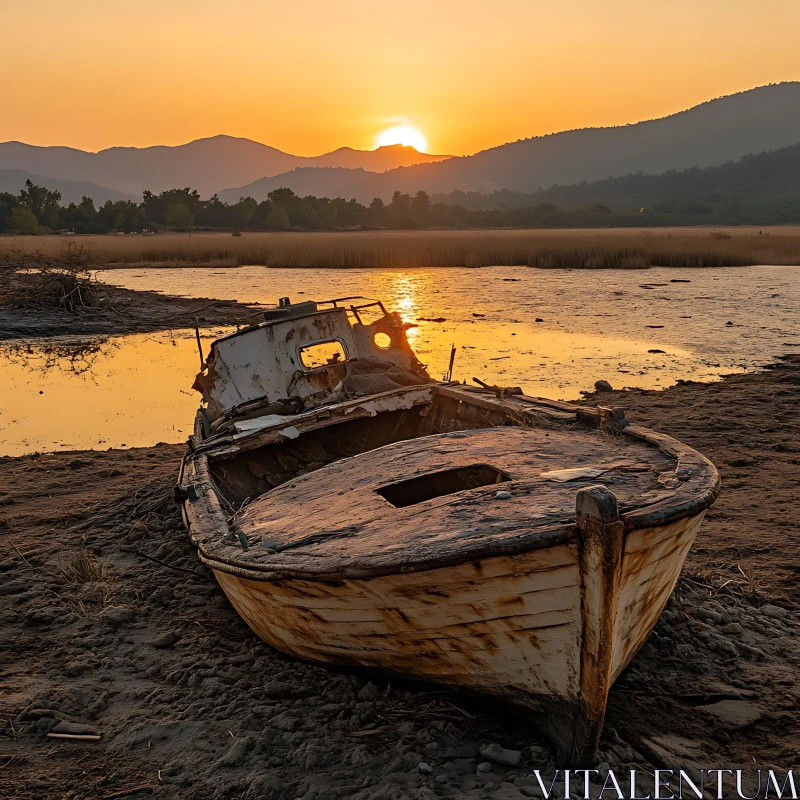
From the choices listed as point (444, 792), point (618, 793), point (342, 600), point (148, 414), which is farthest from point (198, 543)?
point (148, 414)

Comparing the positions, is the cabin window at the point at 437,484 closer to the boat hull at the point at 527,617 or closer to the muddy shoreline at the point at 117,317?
the boat hull at the point at 527,617

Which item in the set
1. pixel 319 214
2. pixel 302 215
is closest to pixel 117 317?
pixel 302 215

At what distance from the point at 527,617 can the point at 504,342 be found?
13.0m

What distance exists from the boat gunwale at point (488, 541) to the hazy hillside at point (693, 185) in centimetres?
13261

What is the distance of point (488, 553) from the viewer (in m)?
3.09

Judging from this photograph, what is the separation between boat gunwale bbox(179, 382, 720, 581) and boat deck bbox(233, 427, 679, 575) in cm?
1

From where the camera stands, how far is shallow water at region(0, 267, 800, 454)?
36.9 ft

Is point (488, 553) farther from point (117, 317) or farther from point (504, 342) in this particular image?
point (117, 317)

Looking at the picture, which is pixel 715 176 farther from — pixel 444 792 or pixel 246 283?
pixel 444 792

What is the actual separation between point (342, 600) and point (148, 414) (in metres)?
8.51

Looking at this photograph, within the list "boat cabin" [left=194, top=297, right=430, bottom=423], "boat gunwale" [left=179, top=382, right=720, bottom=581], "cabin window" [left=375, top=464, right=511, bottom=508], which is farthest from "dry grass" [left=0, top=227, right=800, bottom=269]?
"cabin window" [left=375, top=464, right=511, bottom=508]

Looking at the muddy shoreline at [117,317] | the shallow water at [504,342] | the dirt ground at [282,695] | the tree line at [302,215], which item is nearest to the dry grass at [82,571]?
the dirt ground at [282,695]

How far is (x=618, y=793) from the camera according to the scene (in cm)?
327

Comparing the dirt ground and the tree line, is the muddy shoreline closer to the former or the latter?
the dirt ground
